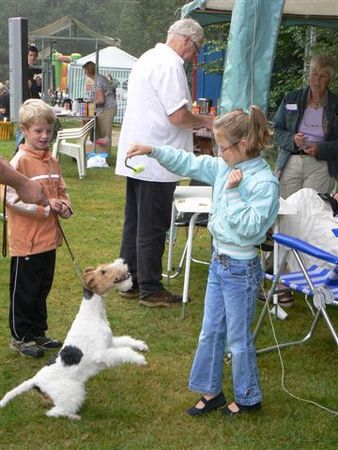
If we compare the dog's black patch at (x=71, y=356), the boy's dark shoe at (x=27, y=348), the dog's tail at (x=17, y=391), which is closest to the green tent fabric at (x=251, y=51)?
the dog's black patch at (x=71, y=356)

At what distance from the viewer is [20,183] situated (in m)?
3.12

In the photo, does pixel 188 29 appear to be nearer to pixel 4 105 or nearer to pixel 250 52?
pixel 250 52

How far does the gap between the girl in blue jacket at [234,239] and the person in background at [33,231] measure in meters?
0.74

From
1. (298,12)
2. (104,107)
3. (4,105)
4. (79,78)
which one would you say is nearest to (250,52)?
(298,12)

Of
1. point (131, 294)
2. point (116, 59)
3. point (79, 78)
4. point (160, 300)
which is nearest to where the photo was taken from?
point (160, 300)

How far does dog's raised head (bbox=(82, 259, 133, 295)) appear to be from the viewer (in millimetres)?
3432

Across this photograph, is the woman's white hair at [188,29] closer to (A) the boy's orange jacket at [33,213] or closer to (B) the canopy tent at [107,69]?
(A) the boy's orange jacket at [33,213]

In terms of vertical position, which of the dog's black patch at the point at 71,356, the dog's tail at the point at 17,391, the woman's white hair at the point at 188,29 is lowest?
the dog's tail at the point at 17,391

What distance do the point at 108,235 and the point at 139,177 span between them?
243 centimetres

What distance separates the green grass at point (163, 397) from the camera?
3211 millimetres

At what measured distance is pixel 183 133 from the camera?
487 cm

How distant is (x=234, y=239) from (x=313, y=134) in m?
2.64

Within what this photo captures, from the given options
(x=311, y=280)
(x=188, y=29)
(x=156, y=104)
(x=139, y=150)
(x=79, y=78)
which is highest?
(x=188, y=29)

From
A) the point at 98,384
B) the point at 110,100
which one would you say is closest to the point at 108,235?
the point at 98,384
